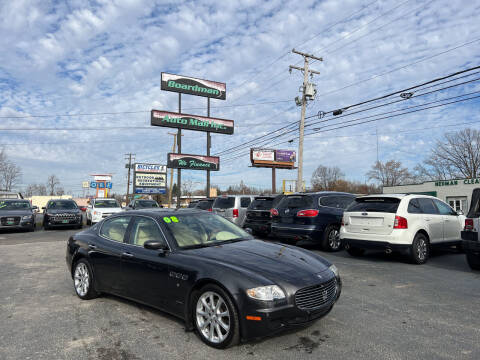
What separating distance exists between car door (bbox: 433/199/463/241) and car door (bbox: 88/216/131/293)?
7.79 meters

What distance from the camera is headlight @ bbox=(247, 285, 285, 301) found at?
3.36 m

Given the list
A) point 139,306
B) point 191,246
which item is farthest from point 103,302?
point 191,246

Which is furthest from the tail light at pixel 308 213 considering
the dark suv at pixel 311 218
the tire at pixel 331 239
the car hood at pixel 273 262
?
the car hood at pixel 273 262

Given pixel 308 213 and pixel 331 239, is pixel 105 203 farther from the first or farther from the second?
pixel 331 239

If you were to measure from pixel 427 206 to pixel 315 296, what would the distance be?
6.44 metres

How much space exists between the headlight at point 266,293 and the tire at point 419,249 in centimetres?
565

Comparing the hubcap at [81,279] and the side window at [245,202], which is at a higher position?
the side window at [245,202]

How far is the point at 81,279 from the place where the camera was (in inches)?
218

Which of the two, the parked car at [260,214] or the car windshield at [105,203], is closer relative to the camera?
the parked car at [260,214]

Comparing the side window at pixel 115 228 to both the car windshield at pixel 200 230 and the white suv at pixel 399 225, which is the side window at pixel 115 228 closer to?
the car windshield at pixel 200 230

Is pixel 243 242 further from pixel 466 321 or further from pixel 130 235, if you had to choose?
pixel 466 321

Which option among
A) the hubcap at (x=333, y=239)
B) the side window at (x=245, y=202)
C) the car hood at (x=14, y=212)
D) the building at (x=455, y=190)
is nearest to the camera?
the hubcap at (x=333, y=239)

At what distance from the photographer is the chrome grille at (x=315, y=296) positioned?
349 cm

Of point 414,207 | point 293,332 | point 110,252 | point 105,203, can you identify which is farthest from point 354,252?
point 105,203
